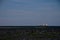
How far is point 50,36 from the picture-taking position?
773 centimetres

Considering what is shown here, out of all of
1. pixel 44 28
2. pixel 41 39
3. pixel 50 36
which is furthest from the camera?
pixel 44 28

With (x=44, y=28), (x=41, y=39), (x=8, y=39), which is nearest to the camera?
(x=8, y=39)

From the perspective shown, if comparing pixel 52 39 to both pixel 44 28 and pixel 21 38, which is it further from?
pixel 44 28

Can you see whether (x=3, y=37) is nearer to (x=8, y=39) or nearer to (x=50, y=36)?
(x=8, y=39)

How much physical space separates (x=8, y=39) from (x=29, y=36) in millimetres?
1184

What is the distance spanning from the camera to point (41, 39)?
719 cm

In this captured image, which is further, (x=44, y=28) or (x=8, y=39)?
(x=44, y=28)

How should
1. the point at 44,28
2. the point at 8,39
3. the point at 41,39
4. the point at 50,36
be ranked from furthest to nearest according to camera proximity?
1. the point at 44,28
2. the point at 50,36
3. the point at 41,39
4. the point at 8,39

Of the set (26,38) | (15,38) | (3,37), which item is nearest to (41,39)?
(26,38)

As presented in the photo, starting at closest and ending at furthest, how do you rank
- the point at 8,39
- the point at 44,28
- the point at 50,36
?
1. the point at 8,39
2. the point at 50,36
3. the point at 44,28

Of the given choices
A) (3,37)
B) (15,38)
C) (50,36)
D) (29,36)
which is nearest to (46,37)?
(50,36)

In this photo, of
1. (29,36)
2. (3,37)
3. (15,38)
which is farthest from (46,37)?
(3,37)

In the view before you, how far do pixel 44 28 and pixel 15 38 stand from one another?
11.4 feet

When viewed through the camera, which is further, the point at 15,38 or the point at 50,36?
the point at 50,36
